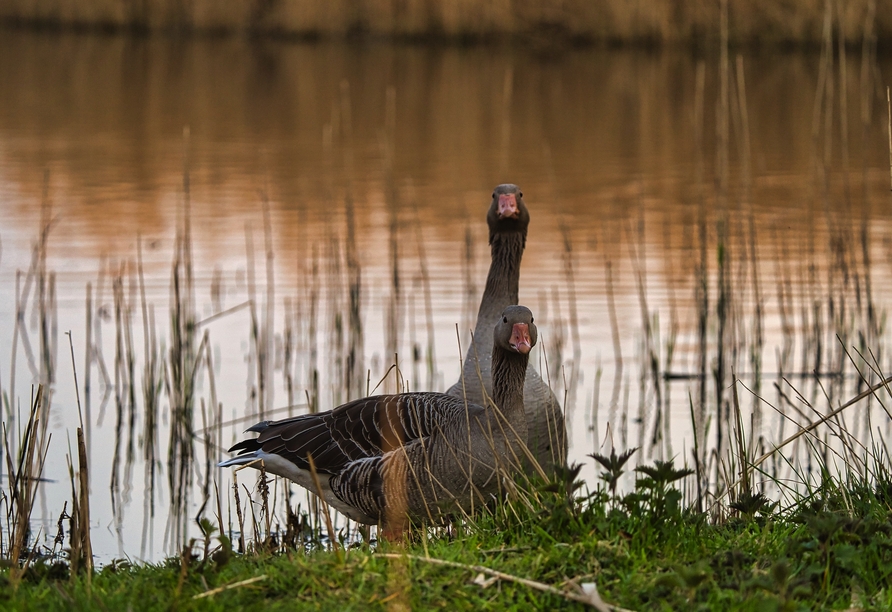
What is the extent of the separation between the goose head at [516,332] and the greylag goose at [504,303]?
2.13 feet

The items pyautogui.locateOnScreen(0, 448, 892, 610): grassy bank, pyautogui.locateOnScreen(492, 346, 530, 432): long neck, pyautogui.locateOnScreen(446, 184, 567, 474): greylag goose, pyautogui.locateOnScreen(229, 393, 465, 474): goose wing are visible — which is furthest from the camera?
pyautogui.locateOnScreen(446, 184, 567, 474): greylag goose

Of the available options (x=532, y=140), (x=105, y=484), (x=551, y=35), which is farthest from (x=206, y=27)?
(x=105, y=484)

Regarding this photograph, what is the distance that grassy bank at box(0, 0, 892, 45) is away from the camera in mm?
29469

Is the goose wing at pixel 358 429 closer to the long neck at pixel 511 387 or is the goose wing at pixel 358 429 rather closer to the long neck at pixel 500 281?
the long neck at pixel 511 387

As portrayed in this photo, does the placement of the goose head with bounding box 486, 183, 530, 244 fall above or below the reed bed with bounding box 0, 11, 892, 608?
above

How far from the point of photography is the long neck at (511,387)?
17.9 feet

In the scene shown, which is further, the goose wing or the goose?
the goose wing

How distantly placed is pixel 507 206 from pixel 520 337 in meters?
1.80

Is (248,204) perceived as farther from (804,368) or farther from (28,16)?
(28,16)

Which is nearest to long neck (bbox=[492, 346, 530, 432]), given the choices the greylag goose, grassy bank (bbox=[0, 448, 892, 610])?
the greylag goose

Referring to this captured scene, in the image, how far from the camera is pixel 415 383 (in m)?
8.95

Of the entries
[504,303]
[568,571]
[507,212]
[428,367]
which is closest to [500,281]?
[504,303]

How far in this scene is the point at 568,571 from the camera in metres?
3.74

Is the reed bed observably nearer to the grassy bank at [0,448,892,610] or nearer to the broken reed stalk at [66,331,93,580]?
the broken reed stalk at [66,331,93,580]
